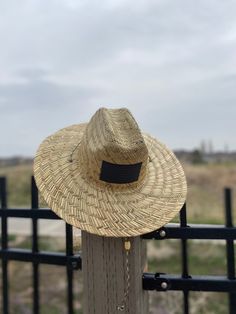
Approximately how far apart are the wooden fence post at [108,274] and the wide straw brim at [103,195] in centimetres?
12

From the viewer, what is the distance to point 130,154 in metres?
1.36

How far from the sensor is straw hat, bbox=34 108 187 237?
4.48 ft

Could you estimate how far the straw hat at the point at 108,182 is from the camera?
4.48 ft

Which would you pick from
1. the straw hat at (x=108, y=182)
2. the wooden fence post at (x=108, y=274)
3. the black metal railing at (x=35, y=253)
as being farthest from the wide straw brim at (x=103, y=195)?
the black metal railing at (x=35, y=253)

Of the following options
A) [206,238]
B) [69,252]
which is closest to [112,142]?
[206,238]

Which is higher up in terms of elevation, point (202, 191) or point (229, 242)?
point (229, 242)

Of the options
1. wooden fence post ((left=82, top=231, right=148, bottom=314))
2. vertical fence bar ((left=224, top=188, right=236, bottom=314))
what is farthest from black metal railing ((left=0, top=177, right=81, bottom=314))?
vertical fence bar ((left=224, top=188, right=236, bottom=314))

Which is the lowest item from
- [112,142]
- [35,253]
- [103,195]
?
[35,253]

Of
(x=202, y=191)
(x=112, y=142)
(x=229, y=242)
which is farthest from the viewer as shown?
(x=202, y=191)

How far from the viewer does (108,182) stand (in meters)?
1.44

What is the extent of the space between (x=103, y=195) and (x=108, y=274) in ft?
0.97

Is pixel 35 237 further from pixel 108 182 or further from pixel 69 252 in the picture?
pixel 108 182

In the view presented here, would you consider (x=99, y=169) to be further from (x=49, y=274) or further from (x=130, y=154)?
(x=49, y=274)

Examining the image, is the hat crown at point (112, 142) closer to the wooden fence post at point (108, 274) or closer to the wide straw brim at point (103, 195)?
the wide straw brim at point (103, 195)
